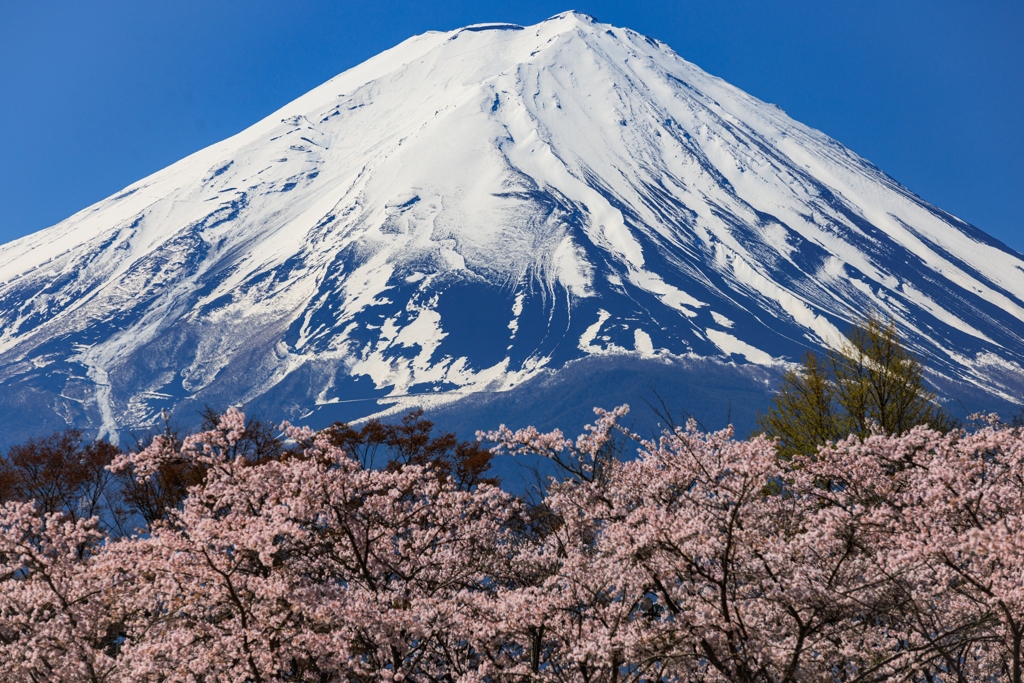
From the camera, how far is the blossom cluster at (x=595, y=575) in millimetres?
8148

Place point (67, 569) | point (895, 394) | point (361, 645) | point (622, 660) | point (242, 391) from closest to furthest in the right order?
point (622, 660) → point (361, 645) → point (67, 569) → point (895, 394) → point (242, 391)

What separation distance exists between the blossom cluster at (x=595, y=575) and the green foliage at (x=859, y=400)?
36.2ft

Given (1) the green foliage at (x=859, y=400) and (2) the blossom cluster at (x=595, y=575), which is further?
(1) the green foliage at (x=859, y=400)

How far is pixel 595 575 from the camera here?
899 cm

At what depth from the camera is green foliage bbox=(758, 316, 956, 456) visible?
21672 millimetres

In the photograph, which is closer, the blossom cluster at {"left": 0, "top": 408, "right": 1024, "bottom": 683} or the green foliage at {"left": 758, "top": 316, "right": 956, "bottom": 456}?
the blossom cluster at {"left": 0, "top": 408, "right": 1024, "bottom": 683}

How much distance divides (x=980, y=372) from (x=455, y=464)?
617 ft

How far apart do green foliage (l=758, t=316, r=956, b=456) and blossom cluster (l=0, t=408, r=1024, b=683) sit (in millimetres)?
11032

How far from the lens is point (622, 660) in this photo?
860cm

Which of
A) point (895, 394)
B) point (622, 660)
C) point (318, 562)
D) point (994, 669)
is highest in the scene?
point (895, 394)

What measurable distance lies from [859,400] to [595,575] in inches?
602

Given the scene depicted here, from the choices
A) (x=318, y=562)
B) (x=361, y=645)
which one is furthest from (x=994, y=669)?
(x=318, y=562)

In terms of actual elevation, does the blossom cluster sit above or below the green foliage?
below

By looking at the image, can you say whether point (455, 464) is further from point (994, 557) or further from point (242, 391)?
point (242, 391)
